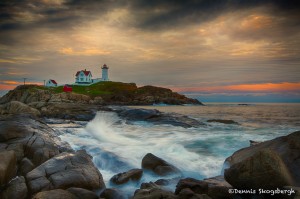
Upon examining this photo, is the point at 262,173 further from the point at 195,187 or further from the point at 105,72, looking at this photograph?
the point at 105,72

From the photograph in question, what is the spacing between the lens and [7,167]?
822 cm

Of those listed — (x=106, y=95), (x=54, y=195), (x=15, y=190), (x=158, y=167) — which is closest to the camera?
(x=54, y=195)

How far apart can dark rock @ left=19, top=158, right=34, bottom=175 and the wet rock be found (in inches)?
276

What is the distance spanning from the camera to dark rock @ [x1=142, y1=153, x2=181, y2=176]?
409 inches

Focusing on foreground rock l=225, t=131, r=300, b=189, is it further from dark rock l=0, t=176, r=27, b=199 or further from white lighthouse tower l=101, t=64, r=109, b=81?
white lighthouse tower l=101, t=64, r=109, b=81

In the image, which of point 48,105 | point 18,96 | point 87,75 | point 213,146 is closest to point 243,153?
point 213,146

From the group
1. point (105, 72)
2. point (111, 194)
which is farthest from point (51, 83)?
point (111, 194)

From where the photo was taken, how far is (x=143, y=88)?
5069 inches

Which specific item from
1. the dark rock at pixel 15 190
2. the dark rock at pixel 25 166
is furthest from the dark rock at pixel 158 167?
the dark rock at pixel 15 190

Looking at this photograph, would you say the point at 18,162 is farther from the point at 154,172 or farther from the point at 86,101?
the point at 86,101

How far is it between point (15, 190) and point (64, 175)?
1.36 metres

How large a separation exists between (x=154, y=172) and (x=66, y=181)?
3757 mm

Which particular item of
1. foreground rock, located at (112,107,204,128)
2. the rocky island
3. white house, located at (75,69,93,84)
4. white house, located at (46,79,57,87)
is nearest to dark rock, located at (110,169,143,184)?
the rocky island

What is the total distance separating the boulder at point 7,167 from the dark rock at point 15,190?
0.31 m
